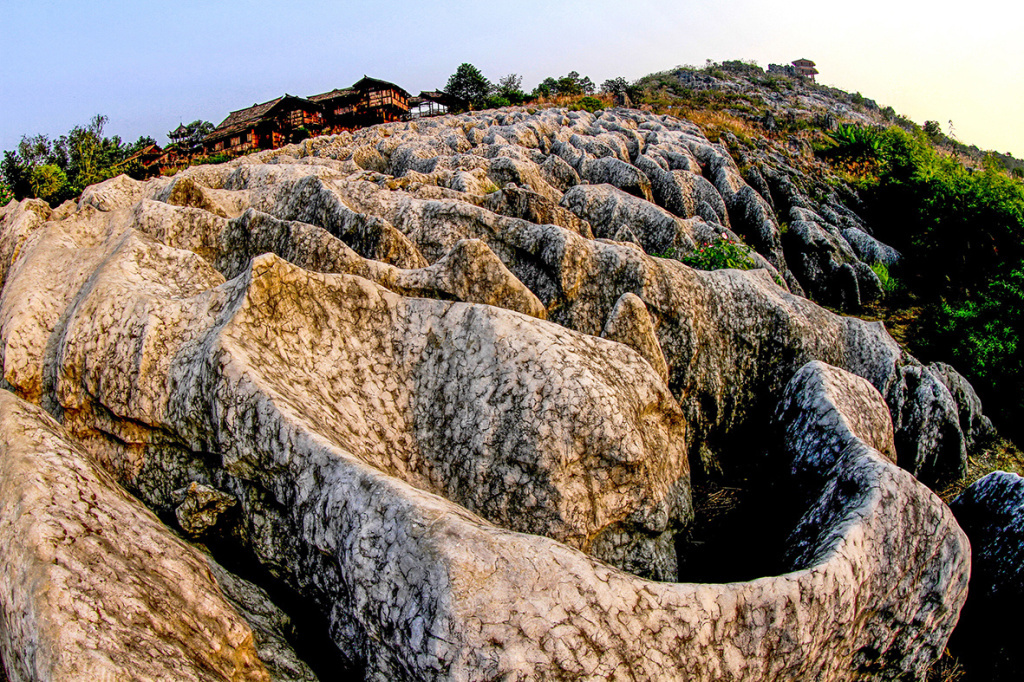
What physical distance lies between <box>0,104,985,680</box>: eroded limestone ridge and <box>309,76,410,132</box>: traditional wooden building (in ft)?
219

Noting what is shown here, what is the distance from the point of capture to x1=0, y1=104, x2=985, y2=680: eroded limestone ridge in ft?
14.7

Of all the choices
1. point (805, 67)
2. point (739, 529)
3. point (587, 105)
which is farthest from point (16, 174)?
point (805, 67)

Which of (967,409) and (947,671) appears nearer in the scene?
(947,671)

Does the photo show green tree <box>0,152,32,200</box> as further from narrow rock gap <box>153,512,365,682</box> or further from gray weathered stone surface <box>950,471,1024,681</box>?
gray weathered stone surface <box>950,471,1024,681</box>

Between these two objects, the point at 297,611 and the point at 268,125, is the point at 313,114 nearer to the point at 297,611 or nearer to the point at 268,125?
the point at 268,125

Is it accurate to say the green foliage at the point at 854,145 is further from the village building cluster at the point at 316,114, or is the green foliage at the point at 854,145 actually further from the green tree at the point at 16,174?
the green tree at the point at 16,174

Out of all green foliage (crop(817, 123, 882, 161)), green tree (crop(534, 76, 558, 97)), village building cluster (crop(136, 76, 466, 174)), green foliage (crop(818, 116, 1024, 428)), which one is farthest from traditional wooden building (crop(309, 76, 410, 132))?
green foliage (crop(818, 116, 1024, 428))

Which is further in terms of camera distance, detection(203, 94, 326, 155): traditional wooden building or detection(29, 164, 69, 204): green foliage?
detection(203, 94, 326, 155): traditional wooden building

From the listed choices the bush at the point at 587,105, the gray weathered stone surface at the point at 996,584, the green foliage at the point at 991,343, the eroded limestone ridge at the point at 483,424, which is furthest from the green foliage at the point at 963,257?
the bush at the point at 587,105

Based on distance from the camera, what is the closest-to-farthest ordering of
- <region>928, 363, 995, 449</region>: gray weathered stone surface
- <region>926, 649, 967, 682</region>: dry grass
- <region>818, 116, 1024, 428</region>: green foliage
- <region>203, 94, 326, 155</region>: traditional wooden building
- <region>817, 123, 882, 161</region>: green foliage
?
1. <region>926, 649, 967, 682</region>: dry grass
2. <region>928, 363, 995, 449</region>: gray weathered stone surface
3. <region>818, 116, 1024, 428</region>: green foliage
4. <region>817, 123, 882, 161</region>: green foliage
5. <region>203, 94, 326, 155</region>: traditional wooden building

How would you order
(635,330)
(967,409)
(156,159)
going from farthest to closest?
(156,159) → (967,409) → (635,330)

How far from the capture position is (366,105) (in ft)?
238

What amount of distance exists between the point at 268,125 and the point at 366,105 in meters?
13.4

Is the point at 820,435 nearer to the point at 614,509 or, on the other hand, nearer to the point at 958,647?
the point at 958,647
